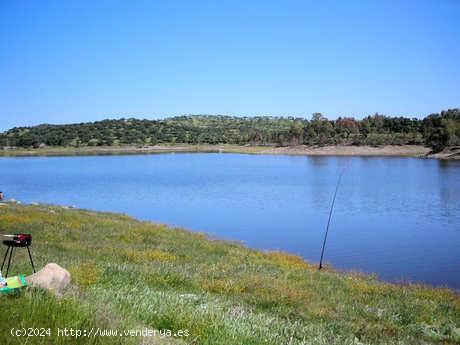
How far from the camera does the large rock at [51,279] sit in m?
6.94

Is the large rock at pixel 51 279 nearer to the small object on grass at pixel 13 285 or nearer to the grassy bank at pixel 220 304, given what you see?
the grassy bank at pixel 220 304

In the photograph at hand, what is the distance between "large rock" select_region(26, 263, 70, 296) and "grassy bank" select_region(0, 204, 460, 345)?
217mm

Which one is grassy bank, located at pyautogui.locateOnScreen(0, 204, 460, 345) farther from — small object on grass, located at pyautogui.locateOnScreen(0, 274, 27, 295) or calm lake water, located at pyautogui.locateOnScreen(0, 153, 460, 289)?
calm lake water, located at pyautogui.locateOnScreen(0, 153, 460, 289)

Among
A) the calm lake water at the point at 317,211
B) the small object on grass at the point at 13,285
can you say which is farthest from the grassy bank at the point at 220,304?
the calm lake water at the point at 317,211

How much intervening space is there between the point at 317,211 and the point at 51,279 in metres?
37.2

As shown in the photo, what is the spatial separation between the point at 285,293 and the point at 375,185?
55.7 m

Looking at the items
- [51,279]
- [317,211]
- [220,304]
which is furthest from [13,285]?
[317,211]

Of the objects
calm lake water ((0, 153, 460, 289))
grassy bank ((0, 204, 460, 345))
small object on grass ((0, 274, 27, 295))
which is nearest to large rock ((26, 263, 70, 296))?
grassy bank ((0, 204, 460, 345))

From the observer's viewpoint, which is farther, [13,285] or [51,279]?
[51,279]

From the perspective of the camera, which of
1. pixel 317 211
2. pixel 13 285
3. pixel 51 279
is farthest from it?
pixel 317 211

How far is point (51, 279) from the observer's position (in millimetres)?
7238

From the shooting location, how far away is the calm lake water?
85.6ft

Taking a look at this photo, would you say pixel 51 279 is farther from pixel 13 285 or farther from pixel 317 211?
pixel 317 211

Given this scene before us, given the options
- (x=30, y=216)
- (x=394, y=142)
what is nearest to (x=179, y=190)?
(x=30, y=216)
